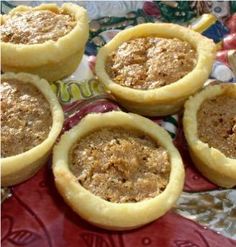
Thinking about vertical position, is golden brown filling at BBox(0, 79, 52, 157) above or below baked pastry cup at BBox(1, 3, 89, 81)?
below

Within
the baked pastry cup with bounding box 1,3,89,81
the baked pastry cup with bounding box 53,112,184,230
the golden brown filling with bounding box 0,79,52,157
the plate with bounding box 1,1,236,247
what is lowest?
the plate with bounding box 1,1,236,247

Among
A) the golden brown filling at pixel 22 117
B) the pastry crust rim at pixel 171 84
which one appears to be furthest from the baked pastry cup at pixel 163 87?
the golden brown filling at pixel 22 117

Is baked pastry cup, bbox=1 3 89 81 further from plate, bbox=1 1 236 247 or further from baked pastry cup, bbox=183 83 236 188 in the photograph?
baked pastry cup, bbox=183 83 236 188

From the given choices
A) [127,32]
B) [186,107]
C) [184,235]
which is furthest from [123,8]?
[184,235]

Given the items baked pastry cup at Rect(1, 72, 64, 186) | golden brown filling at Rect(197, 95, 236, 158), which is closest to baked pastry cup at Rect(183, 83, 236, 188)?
golden brown filling at Rect(197, 95, 236, 158)

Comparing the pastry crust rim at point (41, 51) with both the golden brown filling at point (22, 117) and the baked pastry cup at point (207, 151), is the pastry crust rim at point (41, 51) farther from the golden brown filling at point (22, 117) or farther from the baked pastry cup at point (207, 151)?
the baked pastry cup at point (207, 151)

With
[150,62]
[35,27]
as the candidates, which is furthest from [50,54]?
[150,62]
